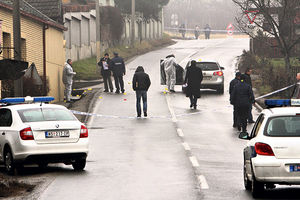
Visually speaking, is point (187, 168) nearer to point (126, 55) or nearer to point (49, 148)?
point (49, 148)

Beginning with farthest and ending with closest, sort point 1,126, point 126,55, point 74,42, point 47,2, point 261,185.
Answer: point 126,55 < point 74,42 < point 47,2 < point 1,126 < point 261,185

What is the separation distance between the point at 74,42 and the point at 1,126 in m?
33.9

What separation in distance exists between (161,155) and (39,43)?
1808cm

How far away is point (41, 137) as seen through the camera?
14.4 meters

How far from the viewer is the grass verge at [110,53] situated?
43891mm

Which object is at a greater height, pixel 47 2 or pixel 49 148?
pixel 47 2

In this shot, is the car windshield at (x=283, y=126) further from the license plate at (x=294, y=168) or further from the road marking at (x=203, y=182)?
the road marking at (x=203, y=182)

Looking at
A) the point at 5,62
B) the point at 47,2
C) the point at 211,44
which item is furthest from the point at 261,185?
the point at 211,44

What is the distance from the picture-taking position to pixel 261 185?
A: 11.3 m

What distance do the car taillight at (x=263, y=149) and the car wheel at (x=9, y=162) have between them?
17.5 feet

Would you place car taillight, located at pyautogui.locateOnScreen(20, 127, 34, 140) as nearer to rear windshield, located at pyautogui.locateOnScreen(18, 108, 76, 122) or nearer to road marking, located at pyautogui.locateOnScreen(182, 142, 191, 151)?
rear windshield, located at pyautogui.locateOnScreen(18, 108, 76, 122)

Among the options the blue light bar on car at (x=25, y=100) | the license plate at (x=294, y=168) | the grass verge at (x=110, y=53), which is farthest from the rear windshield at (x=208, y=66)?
the license plate at (x=294, y=168)

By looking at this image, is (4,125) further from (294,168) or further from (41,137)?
(294,168)

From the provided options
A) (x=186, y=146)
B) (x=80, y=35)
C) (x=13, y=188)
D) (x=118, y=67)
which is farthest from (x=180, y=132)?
(x=80, y=35)
